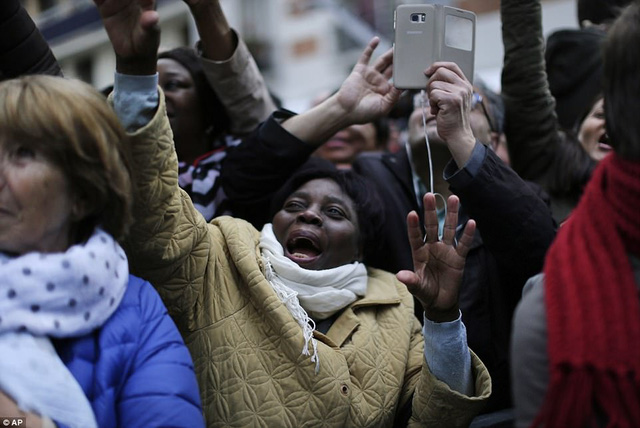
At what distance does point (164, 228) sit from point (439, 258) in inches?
29.5

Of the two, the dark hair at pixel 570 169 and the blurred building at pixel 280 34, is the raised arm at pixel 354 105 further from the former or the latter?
the blurred building at pixel 280 34

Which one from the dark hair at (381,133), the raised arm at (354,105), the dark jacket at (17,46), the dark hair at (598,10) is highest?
the dark jacket at (17,46)

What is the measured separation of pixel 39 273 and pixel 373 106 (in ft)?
5.07

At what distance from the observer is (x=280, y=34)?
55.3ft

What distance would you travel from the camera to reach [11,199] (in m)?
1.54

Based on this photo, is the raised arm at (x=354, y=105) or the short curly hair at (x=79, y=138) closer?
the short curly hair at (x=79, y=138)

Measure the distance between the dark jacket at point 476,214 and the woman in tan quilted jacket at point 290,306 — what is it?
0.56ft

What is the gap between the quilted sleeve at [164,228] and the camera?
70.9 inches

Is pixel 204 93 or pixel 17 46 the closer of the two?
pixel 17 46

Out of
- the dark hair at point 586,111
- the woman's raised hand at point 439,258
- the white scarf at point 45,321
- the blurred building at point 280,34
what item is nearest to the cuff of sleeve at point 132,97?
the white scarf at point 45,321

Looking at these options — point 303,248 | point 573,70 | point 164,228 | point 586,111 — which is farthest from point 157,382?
point 573,70

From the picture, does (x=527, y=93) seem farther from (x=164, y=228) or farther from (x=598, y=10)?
(x=164, y=228)

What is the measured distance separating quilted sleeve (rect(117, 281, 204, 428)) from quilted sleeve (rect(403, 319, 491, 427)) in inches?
30.7

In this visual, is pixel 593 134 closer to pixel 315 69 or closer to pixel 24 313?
pixel 24 313
